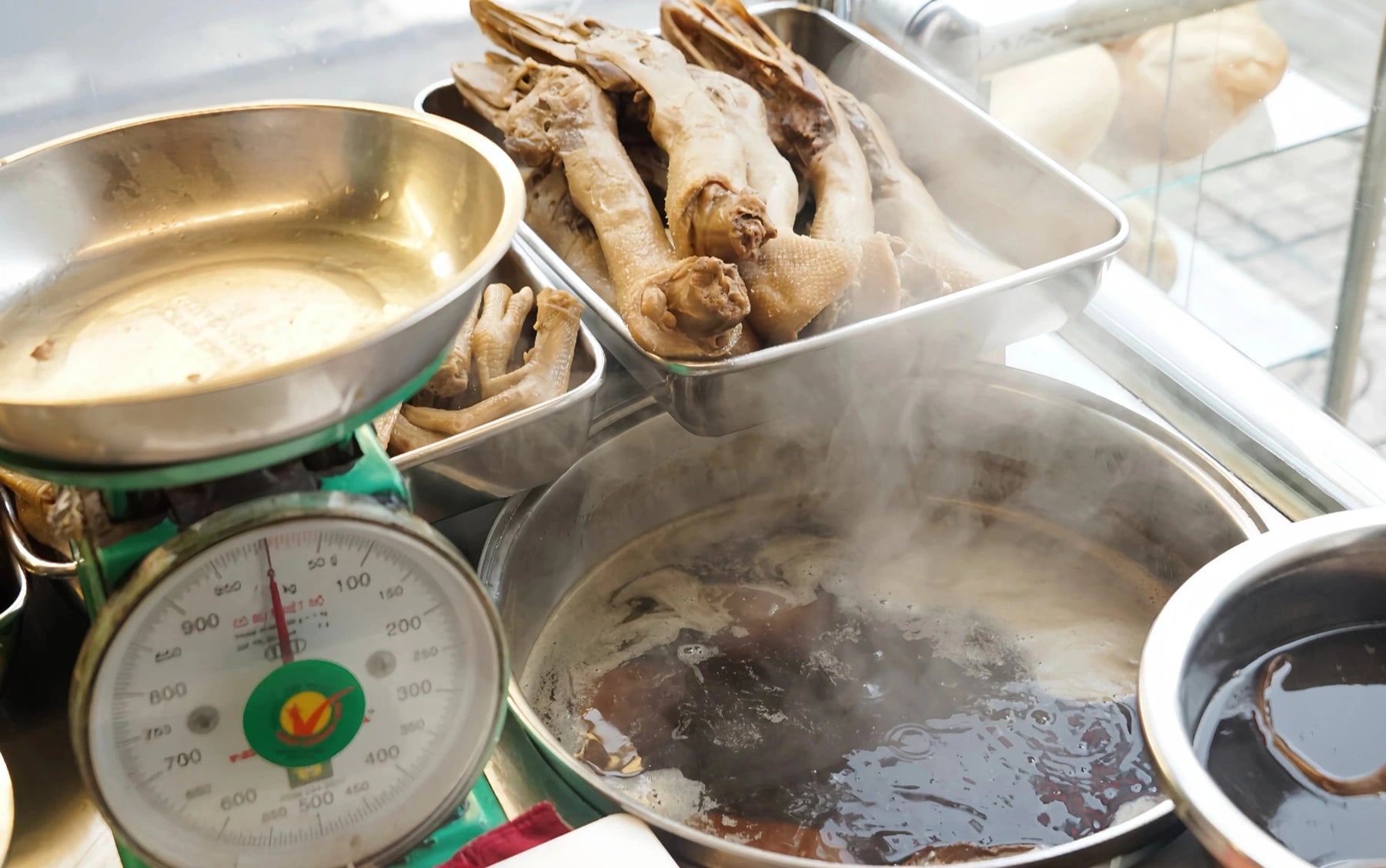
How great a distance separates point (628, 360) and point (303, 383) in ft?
2.20

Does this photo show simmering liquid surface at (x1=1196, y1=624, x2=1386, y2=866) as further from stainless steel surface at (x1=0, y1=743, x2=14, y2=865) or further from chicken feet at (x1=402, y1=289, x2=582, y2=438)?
stainless steel surface at (x1=0, y1=743, x2=14, y2=865)

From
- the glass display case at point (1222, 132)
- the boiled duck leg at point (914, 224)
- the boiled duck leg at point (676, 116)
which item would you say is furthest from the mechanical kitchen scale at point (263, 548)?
the glass display case at point (1222, 132)

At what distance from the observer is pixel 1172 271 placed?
214 centimetres

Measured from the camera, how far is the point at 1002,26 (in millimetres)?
1861

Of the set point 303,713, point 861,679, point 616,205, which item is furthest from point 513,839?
point 616,205

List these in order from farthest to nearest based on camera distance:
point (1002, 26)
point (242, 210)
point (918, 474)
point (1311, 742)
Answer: point (1002, 26) → point (918, 474) → point (242, 210) → point (1311, 742)

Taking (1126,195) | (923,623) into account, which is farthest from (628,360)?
(1126,195)

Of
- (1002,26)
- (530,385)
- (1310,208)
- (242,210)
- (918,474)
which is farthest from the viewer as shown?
(1310,208)

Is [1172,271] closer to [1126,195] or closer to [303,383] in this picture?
[1126,195]

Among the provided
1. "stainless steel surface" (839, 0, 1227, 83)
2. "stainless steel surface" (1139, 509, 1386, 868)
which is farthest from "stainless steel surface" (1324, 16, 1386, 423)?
"stainless steel surface" (1139, 509, 1386, 868)

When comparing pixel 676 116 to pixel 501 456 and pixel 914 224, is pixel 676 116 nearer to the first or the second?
pixel 914 224

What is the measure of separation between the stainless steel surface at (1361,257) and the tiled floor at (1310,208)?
1 centimetres

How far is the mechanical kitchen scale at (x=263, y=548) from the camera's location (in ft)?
2.24

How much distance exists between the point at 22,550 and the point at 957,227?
1.25 m
